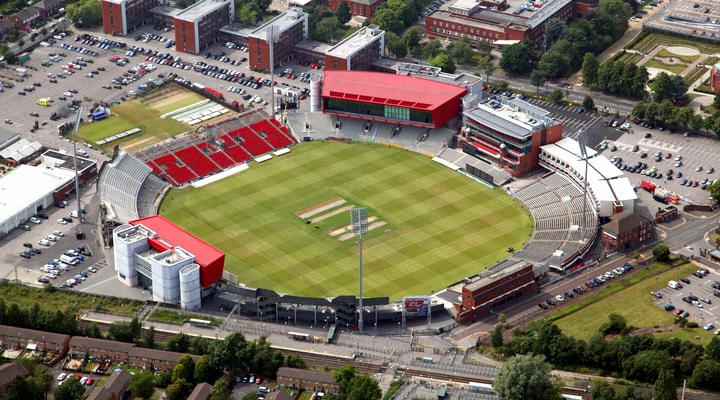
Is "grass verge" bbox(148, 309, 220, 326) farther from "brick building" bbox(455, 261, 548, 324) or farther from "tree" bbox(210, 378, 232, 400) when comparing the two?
"brick building" bbox(455, 261, 548, 324)

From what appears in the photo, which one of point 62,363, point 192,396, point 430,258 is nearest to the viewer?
point 192,396

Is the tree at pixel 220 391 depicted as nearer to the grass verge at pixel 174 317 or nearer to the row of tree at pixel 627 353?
the grass verge at pixel 174 317

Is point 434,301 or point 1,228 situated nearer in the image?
point 434,301

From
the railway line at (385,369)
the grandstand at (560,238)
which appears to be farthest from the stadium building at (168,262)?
the grandstand at (560,238)

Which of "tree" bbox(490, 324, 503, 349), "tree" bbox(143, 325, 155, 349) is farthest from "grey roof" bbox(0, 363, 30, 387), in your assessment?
"tree" bbox(490, 324, 503, 349)

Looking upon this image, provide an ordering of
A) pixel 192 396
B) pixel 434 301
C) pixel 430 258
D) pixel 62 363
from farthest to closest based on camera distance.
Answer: pixel 430 258
pixel 434 301
pixel 62 363
pixel 192 396

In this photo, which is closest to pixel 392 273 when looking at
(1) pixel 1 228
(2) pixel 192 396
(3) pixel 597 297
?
(3) pixel 597 297

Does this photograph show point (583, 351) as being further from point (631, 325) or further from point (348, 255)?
point (348, 255)
